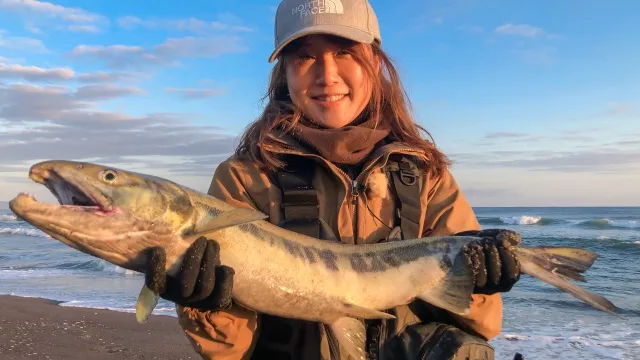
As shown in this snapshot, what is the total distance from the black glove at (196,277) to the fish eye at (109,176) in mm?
464

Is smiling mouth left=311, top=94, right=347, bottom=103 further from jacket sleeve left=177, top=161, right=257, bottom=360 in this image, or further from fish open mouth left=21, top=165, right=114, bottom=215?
fish open mouth left=21, top=165, right=114, bottom=215

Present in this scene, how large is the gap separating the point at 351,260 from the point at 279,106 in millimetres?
1462

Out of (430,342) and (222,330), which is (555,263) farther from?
(222,330)

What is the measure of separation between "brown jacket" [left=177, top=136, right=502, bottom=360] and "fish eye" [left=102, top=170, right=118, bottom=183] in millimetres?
846

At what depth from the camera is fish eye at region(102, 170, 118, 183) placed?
3.10 meters

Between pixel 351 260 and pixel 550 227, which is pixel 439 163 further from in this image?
pixel 550 227

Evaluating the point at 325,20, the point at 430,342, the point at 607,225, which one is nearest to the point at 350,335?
the point at 430,342

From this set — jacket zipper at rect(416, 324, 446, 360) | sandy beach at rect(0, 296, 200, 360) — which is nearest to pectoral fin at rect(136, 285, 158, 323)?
jacket zipper at rect(416, 324, 446, 360)

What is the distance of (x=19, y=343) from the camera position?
850 centimetres

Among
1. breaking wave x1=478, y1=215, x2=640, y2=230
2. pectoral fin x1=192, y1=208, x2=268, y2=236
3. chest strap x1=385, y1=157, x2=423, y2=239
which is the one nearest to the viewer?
pectoral fin x1=192, y1=208, x2=268, y2=236

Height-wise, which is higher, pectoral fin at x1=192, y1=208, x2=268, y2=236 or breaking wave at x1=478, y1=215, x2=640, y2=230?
pectoral fin at x1=192, y1=208, x2=268, y2=236

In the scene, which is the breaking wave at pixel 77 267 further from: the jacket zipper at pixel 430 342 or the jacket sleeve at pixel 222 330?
the jacket zipper at pixel 430 342

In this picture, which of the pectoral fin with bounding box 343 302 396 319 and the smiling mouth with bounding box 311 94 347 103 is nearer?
A: the pectoral fin with bounding box 343 302 396 319

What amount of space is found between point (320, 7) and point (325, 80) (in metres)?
0.53
